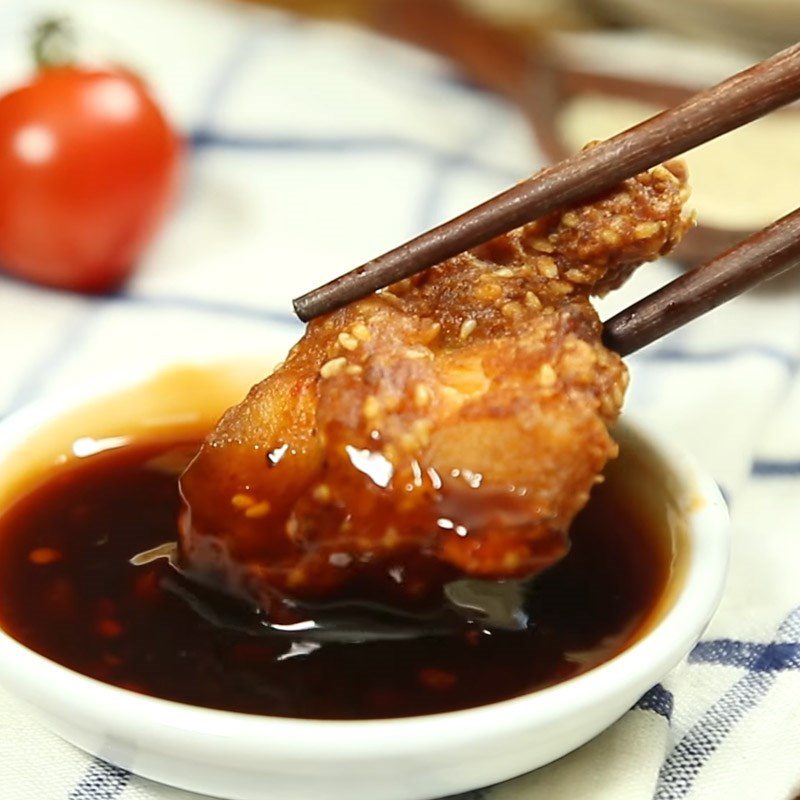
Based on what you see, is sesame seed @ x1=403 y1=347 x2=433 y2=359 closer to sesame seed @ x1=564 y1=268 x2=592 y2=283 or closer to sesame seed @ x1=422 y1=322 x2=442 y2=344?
sesame seed @ x1=422 y1=322 x2=442 y2=344

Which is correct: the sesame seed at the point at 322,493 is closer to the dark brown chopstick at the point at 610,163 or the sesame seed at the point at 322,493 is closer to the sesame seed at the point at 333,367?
the sesame seed at the point at 333,367

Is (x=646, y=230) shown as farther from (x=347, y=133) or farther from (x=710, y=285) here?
(x=347, y=133)

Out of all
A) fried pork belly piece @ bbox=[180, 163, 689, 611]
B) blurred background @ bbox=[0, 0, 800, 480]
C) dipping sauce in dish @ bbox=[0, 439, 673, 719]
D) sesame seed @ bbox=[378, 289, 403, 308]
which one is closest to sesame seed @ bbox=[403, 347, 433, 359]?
fried pork belly piece @ bbox=[180, 163, 689, 611]

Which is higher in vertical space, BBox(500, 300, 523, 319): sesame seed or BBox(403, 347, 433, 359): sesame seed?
BBox(500, 300, 523, 319): sesame seed

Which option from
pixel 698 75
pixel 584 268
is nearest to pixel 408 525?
pixel 584 268

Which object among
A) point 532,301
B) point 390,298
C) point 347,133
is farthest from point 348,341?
point 347,133

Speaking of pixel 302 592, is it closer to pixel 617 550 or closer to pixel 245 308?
pixel 617 550
